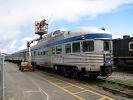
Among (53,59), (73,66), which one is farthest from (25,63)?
(73,66)

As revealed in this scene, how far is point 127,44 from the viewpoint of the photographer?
99.8ft

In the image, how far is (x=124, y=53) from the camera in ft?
100

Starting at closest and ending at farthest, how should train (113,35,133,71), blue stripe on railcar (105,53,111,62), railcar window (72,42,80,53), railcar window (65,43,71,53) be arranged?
1. blue stripe on railcar (105,53,111,62)
2. railcar window (72,42,80,53)
3. railcar window (65,43,71,53)
4. train (113,35,133,71)

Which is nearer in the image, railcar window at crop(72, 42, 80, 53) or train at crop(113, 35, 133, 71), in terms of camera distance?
railcar window at crop(72, 42, 80, 53)

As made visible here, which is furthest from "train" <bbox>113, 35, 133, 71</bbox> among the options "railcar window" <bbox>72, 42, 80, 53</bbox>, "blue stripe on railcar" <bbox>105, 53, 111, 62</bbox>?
"blue stripe on railcar" <bbox>105, 53, 111, 62</bbox>

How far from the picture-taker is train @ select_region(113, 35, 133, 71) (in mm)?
29359

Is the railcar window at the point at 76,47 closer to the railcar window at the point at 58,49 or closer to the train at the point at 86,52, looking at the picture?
the train at the point at 86,52

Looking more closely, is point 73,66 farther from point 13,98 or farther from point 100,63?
point 13,98

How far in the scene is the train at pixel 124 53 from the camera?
29.4 m

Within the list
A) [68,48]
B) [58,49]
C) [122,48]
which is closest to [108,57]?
[68,48]

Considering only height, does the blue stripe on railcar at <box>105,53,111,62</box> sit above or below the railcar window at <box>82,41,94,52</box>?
below

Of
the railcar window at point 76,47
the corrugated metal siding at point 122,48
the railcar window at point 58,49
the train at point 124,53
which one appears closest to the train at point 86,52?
the railcar window at point 76,47

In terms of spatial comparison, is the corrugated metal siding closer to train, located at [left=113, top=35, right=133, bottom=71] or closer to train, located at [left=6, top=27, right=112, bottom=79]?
train, located at [left=113, top=35, right=133, bottom=71]

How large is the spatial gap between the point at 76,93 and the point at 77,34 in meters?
6.56
